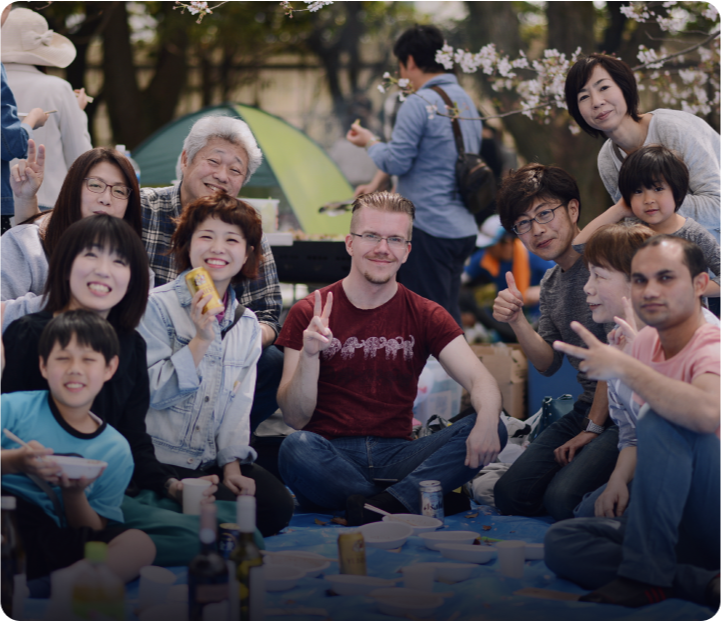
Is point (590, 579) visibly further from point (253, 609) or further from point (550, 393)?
point (550, 393)

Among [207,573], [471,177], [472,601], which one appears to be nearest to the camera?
[207,573]

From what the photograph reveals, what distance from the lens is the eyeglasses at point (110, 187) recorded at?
2.67 metres

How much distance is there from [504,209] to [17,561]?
6.94 ft

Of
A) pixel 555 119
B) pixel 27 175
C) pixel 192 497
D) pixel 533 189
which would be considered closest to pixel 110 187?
pixel 27 175

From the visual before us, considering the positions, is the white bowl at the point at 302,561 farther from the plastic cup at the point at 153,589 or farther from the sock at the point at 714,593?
the sock at the point at 714,593

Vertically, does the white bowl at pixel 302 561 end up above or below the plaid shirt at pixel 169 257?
below

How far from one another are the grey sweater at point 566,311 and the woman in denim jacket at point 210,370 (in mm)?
1237

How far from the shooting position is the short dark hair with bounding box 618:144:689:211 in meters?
2.73

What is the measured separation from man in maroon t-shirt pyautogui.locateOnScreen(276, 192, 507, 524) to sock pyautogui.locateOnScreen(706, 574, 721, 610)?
90 cm

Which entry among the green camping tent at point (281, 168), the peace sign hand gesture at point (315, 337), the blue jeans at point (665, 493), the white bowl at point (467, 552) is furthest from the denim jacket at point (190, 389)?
the green camping tent at point (281, 168)

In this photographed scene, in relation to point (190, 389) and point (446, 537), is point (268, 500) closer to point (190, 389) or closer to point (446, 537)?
point (190, 389)

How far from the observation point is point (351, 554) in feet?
7.11

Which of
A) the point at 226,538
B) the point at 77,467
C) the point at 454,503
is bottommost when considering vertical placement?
the point at 454,503

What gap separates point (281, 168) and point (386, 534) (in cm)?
429
